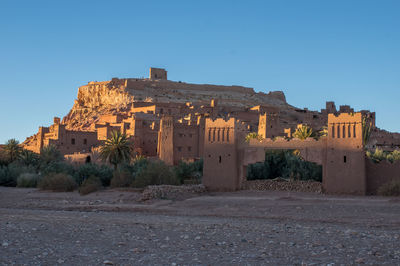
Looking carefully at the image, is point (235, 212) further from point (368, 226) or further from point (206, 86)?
point (206, 86)

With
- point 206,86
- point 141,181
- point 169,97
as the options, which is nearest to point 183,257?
point 141,181

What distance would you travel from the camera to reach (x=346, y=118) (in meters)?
21.4

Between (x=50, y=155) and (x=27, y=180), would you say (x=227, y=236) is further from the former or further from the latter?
(x=50, y=155)

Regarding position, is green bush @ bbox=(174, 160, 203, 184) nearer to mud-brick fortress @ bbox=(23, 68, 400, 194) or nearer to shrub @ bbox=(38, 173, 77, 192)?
mud-brick fortress @ bbox=(23, 68, 400, 194)

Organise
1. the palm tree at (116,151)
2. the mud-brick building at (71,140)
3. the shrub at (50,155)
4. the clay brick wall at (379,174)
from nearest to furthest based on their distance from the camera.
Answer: the clay brick wall at (379,174), the palm tree at (116,151), the shrub at (50,155), the mud-brick building at (71,140)

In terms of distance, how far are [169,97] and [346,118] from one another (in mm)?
65592

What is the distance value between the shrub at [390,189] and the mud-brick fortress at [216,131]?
678mm

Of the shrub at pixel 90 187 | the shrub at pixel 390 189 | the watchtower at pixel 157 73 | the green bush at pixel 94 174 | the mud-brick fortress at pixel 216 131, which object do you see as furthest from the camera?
the watchtower at pixel 157 73

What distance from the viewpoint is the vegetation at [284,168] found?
26812mm

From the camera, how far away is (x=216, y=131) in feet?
79.3

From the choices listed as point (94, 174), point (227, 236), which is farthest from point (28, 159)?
point (227, 236)

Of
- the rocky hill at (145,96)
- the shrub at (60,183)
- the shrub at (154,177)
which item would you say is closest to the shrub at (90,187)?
the shrub at (60,183)

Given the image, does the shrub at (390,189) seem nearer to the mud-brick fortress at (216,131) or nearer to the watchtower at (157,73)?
the mud-brick fortress at (216,131)

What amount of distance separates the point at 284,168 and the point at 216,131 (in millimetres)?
6257
